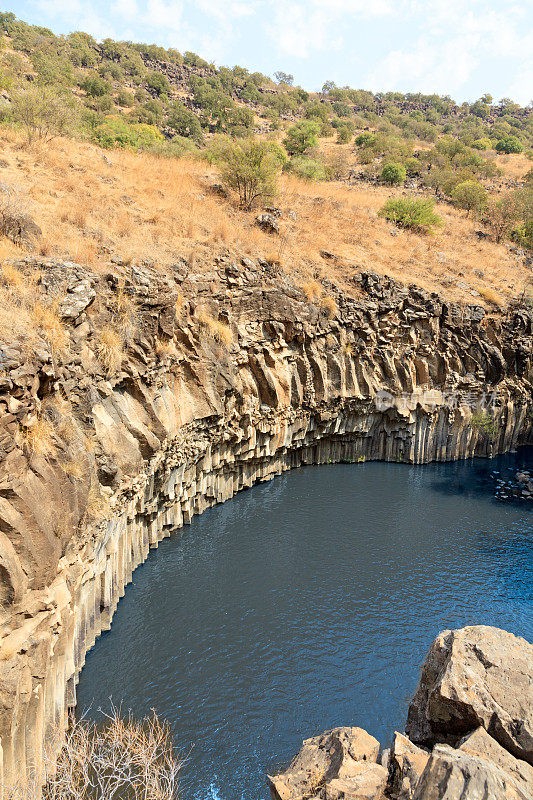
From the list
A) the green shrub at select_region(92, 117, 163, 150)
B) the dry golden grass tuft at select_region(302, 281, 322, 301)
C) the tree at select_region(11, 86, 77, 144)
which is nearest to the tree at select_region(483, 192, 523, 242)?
the dry golden grass tuft at select_region(302, 281, 322, 301)

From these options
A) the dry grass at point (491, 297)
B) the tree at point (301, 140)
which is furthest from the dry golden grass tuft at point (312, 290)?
the tree at point (301, 140)

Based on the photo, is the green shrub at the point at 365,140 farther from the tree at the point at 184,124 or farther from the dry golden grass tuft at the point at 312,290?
the dry golden grass tuft at the point at 312,290

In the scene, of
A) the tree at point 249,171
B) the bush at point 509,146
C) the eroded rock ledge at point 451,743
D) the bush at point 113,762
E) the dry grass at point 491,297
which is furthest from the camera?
the bush at point 509,146

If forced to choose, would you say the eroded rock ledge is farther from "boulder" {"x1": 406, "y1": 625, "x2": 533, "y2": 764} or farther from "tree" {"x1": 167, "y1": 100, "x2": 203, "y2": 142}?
"tree" {"x1": 167, "y1": 100, "x2": 203, "y2": 142}

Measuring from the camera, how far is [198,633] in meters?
15.8

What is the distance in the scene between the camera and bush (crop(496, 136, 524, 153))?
68.2 meters

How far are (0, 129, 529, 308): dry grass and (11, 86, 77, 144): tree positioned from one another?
1002 millimetres

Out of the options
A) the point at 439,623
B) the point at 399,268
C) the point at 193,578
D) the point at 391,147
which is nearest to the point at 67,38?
the point at 391,147

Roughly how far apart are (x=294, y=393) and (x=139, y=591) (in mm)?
13865

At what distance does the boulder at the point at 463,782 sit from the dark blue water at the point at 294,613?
7.22 metres

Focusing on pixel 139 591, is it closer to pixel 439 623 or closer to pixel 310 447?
pixel 439 623

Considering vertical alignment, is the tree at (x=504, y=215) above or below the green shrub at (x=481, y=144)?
below

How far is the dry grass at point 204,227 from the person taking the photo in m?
21.6

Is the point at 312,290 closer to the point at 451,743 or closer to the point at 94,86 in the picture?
the point at 451,743
